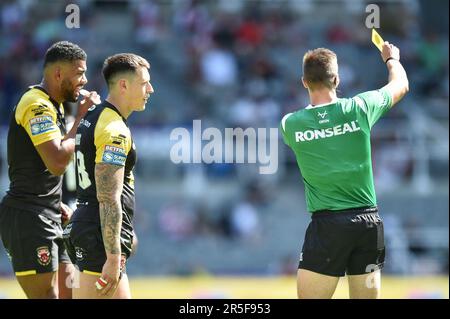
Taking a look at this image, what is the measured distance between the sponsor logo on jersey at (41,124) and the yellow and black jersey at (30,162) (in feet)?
0.13

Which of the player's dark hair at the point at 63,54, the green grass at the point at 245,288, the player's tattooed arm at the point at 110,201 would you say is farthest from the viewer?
the green grass at the point at 245,288

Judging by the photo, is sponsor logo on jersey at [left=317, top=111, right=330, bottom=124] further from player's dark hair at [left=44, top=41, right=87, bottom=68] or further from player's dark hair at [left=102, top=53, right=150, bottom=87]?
player's dark hair at [left=44, top=41, right=87, bottom=68]

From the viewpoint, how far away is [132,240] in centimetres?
691

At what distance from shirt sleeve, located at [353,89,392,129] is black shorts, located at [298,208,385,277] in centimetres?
70

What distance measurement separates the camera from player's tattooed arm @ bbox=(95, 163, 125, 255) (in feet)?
21.1

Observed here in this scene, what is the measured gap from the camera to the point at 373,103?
6.88 m

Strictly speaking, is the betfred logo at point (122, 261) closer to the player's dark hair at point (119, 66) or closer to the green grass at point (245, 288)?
the player's dark hair at point (119, 66)

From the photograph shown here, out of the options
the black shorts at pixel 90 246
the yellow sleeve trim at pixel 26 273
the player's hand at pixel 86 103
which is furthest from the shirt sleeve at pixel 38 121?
the yellow sleeve trim at pixel 26 273

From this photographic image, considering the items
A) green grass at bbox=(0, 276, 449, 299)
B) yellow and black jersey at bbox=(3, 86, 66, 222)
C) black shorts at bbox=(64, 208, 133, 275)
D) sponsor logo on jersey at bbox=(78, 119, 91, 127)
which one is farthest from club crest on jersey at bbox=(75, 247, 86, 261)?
green grass at bbox=(0, 276, 449, 299)

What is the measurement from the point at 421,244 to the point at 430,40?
6.01m

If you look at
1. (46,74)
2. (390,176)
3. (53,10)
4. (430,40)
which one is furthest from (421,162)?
(46,74)

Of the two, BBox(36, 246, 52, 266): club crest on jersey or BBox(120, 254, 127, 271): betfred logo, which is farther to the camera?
BBox(36, 246, 52, 266): club crest on jersey

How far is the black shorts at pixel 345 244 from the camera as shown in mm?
6766
